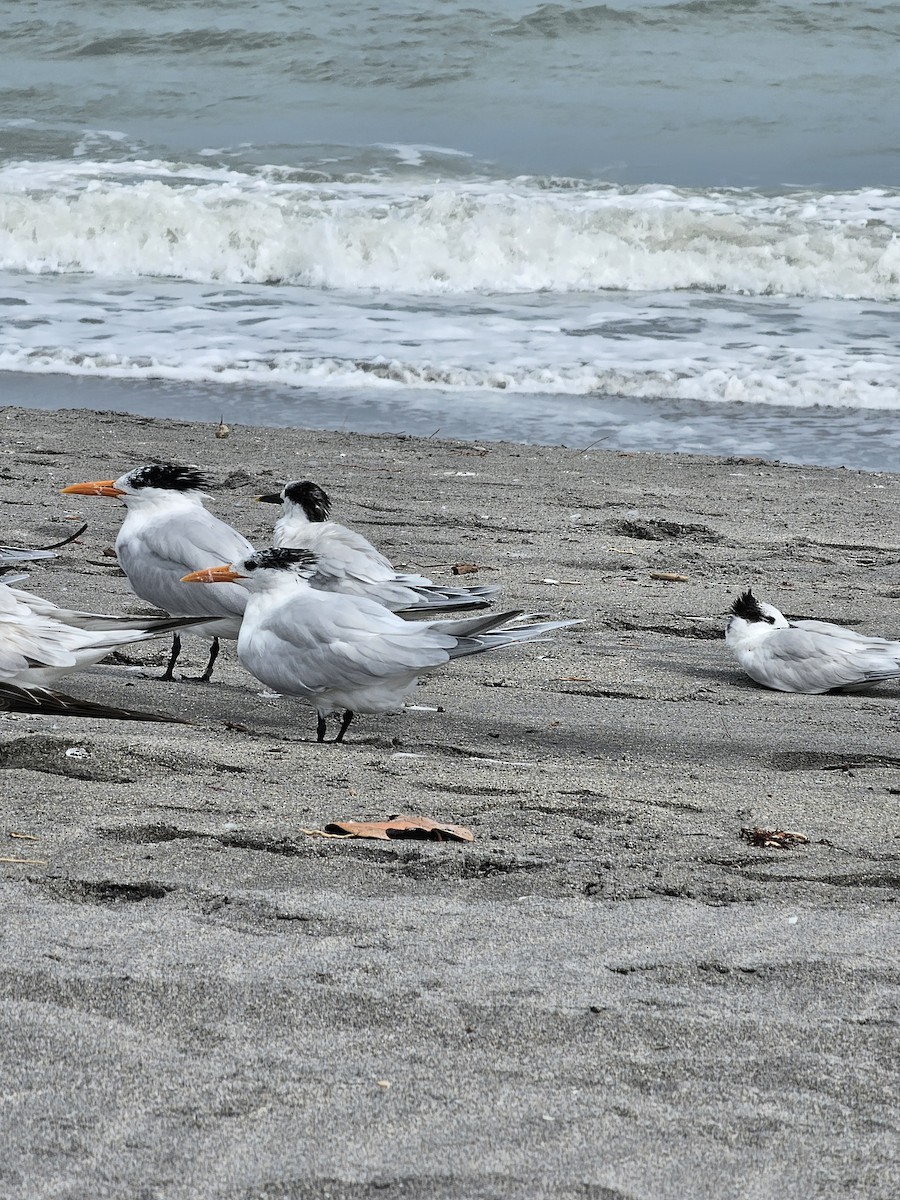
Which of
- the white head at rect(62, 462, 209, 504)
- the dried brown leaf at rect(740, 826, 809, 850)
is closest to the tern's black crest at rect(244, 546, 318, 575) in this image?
the white head at rect(62, 462, 209, 504)

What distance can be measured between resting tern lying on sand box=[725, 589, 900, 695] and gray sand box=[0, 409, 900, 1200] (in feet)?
0.24

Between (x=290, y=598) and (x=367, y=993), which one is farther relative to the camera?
(x=290, y=598)

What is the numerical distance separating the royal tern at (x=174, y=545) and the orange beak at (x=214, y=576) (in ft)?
0.64

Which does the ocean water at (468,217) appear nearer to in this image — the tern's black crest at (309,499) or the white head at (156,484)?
the tern's black crest at (309,499)

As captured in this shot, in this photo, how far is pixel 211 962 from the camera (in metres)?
1.95

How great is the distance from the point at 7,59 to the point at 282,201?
30.1ft

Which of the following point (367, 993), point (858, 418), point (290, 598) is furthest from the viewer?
point (858, 418)

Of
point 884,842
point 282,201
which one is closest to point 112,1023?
point 884,842

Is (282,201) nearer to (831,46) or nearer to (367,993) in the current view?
(831,46)

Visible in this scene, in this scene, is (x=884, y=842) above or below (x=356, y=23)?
below

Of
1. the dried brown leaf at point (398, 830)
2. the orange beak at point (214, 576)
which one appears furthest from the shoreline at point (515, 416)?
the dried brown leaf at point (398, 830)

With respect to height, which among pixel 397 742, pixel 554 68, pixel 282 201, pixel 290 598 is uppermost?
pixel 554 68

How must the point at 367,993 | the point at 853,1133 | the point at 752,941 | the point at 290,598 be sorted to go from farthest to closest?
the point at 290,598 < the point at 752,941 < the point at 367,993 < the point at 853,1133

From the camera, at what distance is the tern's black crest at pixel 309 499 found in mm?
5004
